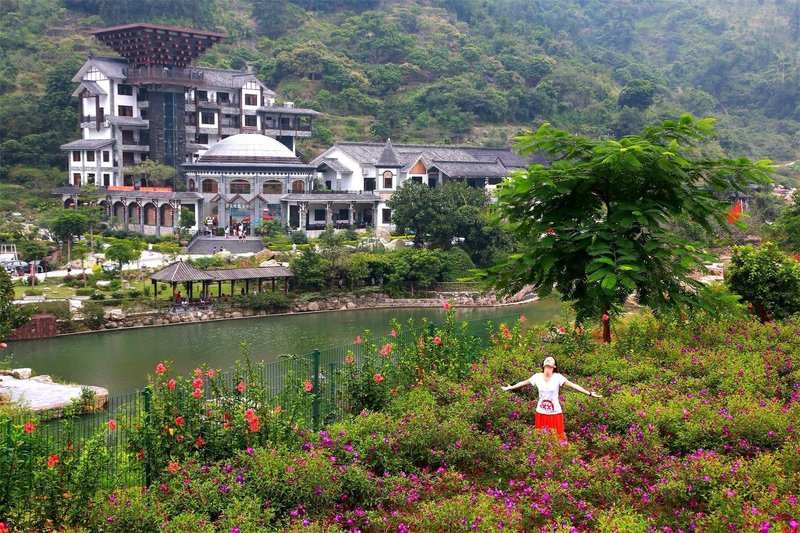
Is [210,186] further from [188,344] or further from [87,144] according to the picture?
[188,344]

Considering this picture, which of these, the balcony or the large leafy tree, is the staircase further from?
the large leafy tree

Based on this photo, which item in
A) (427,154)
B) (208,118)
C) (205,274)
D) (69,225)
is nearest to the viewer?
(205,274)

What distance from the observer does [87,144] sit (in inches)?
1748

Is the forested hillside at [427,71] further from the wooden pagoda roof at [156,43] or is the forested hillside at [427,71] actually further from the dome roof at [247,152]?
the dome roof at [247,152]

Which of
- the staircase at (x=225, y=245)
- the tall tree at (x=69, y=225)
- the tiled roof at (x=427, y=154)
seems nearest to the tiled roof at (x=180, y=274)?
the tall tree at (x=69, y=225)

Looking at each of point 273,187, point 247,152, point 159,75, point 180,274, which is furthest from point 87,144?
point 180,274

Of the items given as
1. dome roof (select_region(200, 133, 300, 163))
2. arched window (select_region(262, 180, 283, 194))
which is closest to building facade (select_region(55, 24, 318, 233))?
dome roof (select_region(200, 133, 300, 163))

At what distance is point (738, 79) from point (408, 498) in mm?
81441

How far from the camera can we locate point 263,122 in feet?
162

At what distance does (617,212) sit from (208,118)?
40.0 metres

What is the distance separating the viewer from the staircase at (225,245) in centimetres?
3606

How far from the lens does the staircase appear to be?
36.1 metres

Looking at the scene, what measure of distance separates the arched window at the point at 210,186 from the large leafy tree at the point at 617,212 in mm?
31524

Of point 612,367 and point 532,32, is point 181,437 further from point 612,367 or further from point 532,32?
point 532,32
